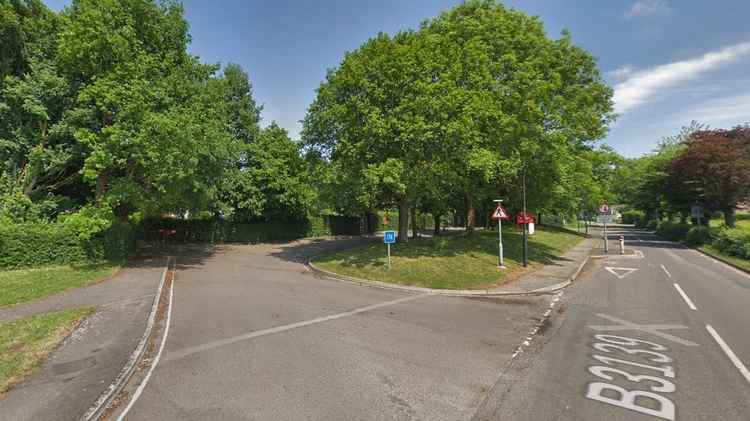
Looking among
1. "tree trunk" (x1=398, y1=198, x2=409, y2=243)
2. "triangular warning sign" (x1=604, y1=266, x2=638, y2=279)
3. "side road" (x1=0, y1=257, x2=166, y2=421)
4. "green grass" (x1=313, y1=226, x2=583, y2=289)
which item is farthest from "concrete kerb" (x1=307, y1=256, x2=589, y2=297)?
"side road" (x1=0, y1=257, x2=166, y2=421)

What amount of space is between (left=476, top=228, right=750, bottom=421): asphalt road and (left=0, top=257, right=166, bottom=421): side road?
210 inches

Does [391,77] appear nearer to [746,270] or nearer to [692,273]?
[692,273]

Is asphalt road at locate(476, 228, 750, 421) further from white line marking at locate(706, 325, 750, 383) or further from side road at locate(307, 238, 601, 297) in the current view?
side road at locate(307, 238, 601, 297)

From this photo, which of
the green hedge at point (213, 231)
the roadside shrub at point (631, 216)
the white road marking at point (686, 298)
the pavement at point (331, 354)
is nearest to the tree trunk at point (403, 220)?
the pavement at point (331, 354)

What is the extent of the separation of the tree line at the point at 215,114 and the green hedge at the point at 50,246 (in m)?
0.85

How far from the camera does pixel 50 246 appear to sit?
1517cm

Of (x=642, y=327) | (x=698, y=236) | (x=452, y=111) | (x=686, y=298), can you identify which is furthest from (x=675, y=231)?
(x=642, y=327)

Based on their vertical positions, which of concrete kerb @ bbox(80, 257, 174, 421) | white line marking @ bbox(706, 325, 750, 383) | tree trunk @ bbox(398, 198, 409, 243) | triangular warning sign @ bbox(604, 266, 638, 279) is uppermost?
tree trunk @ bbox(398, 198, 409, 243)

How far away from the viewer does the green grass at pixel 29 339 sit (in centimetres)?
550

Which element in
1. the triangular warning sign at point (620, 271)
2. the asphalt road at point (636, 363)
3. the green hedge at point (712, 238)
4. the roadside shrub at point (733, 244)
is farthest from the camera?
the green hedge at point (712, 238)

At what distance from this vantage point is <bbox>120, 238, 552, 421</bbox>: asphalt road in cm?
453

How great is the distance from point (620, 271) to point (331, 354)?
54.7ft

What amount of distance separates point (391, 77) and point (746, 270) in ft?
59.8

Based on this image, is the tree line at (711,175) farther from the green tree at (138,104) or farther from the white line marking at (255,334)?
the green tree at (138,104)
